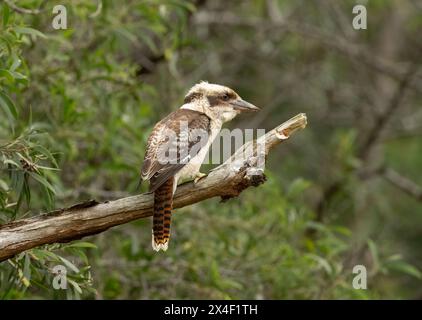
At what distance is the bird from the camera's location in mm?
3869

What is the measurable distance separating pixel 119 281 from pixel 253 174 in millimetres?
2225

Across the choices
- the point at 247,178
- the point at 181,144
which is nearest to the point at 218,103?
the point at 181,144

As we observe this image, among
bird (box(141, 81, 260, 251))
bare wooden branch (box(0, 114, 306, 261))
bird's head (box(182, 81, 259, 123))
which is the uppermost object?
bird's head (box(182, 81, 259, 123))

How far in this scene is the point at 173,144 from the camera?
4211mm

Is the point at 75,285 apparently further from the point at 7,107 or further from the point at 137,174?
the point at 137,174

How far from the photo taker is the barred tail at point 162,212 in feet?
12.5

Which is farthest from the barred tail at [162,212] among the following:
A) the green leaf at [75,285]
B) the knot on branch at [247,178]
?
the green leaf at [75,285]

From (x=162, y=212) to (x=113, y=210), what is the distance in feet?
1.03

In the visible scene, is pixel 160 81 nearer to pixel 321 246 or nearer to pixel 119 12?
pixel 119 12

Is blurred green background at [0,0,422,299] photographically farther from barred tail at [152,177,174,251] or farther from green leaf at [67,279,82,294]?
barred tail at [152,177,174,251]

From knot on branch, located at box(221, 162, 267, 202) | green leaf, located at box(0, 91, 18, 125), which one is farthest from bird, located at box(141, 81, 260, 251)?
green leaf, located at box(0, 91, 18, 125)

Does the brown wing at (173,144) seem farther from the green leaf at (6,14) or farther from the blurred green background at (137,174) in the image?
the green leaf at (6,14)
